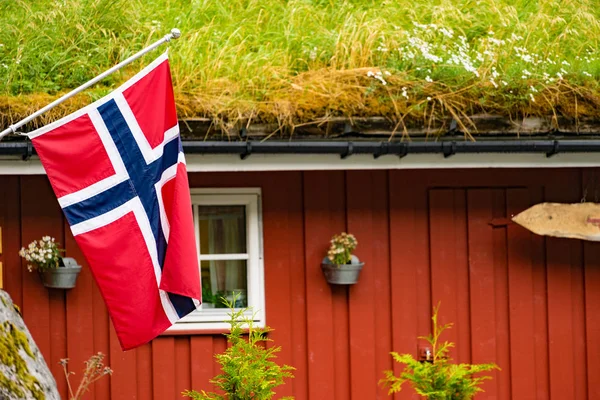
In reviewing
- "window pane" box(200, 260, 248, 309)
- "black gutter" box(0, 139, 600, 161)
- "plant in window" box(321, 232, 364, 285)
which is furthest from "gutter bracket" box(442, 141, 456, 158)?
"window pane" box(200, 260, 248, 309)

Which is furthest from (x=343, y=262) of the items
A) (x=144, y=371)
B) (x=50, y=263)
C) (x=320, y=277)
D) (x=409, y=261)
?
(x=50, y=263)

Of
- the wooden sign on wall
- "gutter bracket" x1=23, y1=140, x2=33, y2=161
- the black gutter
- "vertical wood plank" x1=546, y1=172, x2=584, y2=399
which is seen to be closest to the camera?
"gutter bracket" x1=23, y1=140, x2=33, y2=161

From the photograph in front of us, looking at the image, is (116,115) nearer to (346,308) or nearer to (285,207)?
(285,207)

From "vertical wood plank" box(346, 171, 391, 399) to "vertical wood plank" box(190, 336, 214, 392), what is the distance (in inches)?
40.0

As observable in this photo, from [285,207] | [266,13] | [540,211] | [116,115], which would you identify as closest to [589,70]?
[540,211]

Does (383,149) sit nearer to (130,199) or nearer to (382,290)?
(382,290)

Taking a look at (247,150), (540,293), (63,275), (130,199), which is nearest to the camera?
(130,199)

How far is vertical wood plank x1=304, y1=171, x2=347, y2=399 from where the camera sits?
20.3 ft

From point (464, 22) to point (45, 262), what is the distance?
4.31 m

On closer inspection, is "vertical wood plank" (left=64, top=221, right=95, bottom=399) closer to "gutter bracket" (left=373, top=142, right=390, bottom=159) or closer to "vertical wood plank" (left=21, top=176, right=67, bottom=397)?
"vertical wood plank" (left=21, top=176, right=67, bottom=397)

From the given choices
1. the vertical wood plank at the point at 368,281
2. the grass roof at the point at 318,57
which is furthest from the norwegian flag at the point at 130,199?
the vertical wood plank at the point at 368,281

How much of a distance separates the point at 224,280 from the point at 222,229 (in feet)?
1.22

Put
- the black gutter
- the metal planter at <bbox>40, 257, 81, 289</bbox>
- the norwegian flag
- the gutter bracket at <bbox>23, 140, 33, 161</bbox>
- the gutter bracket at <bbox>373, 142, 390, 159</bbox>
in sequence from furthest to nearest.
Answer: the metal planter at <bbox>40, 257, 81, 289</bbox> → the gutter bracket at <bbox>373, 142, 390, 159</bbox> → the black gutter → the gutter bracket at <bbox>23, 140, 33, 161</bbox> → the norwegian flag

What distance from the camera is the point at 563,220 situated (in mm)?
6188
